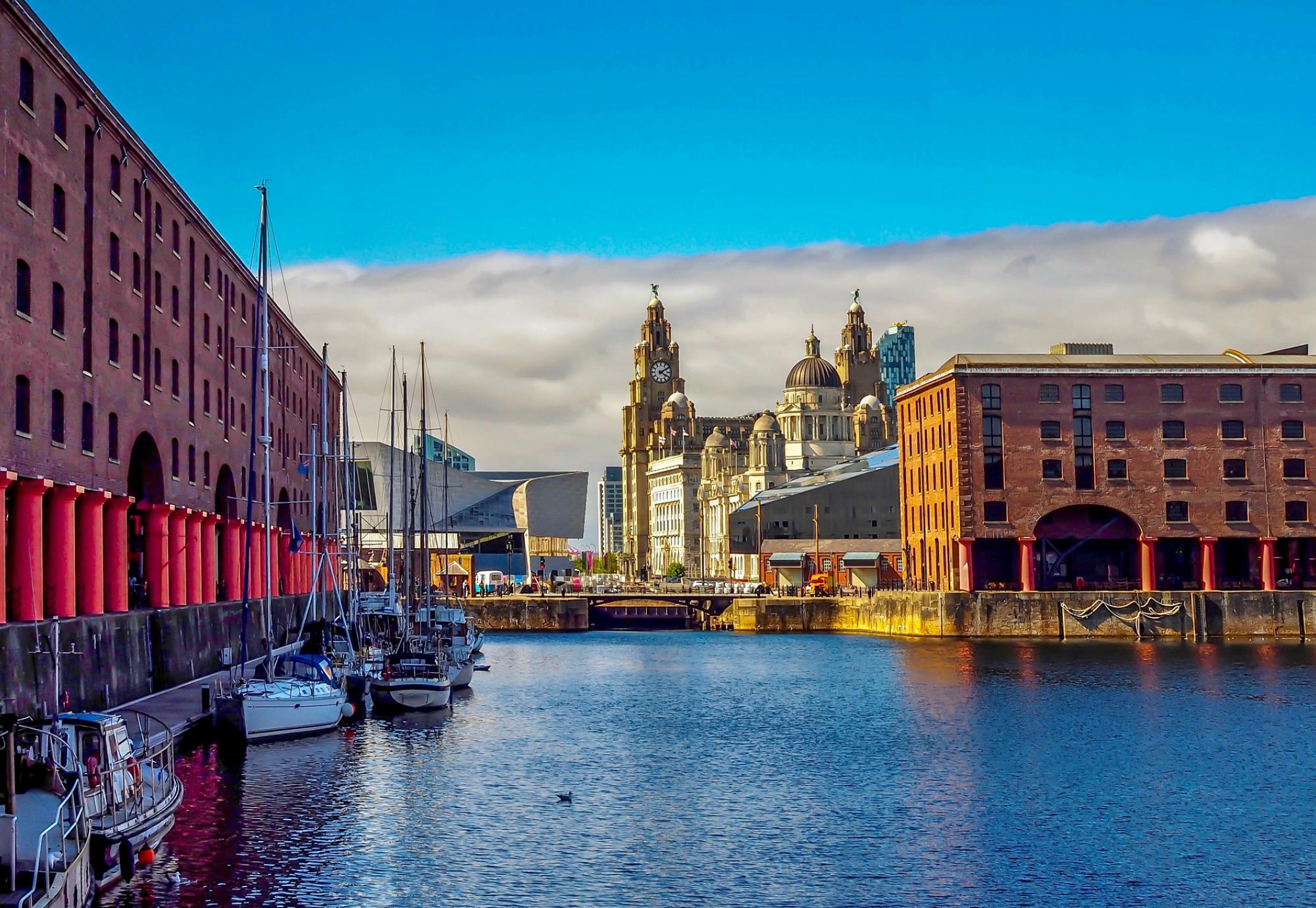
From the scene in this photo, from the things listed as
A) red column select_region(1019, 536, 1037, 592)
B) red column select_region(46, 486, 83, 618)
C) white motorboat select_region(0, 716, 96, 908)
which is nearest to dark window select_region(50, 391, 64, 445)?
red column select_region(46, 486, 83, 618)

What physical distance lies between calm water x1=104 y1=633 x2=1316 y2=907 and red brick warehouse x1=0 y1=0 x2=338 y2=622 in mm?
9644

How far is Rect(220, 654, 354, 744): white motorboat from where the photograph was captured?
52688 mm

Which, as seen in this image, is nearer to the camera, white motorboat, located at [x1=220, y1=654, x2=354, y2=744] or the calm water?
the calm water

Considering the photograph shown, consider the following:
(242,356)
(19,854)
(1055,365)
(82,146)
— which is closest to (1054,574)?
(1055,365)

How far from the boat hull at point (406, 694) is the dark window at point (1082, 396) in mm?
62124

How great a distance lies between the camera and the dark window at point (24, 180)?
49.6 meters

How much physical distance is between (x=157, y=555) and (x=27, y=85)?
78.1 feet

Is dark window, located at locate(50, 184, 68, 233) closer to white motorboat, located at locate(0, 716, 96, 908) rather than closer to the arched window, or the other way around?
the arched window

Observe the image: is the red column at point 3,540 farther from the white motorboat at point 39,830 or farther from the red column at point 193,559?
the red column at point 193,559

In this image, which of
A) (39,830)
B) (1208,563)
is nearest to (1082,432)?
(1208,563)

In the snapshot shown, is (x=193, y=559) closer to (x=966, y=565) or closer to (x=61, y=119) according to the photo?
(x=61, y=119)

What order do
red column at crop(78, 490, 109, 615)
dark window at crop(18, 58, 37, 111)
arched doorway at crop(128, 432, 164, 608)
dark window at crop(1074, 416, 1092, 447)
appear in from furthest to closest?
1. dark window at crop(1074, 416, 1092, 447)
2. arched doorway at crop(128, 432, 164, 608)
3. red column at crop(78, 490, 109, 615)
4. dark window at crop(18, 58, 37, 111)

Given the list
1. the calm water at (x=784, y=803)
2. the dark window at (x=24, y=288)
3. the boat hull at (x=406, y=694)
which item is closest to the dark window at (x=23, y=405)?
the dark window at (x=24, y=288)

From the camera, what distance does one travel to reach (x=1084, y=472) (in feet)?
373
